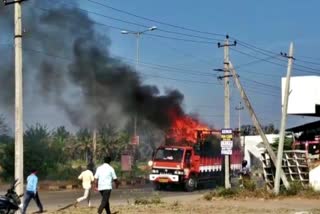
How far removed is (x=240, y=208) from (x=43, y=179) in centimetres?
2369

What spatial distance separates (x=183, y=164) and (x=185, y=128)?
4693 millimetres

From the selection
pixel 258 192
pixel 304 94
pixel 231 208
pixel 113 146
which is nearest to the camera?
pixel 231 208

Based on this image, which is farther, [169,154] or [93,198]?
[169,154]

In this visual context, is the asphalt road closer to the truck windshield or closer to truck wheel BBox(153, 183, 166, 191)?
truck wheel BBox(153, 183, 166, 191)

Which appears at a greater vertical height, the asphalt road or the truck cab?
the truck cab

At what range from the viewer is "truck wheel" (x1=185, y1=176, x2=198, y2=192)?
32.5 m

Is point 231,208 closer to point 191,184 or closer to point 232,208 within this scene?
point 232,208

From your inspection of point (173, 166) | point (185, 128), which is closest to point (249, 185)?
point (173, 166)

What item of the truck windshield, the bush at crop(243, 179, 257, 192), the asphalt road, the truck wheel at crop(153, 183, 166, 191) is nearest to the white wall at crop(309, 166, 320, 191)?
the bush at crop(243, 179, 257, 192)

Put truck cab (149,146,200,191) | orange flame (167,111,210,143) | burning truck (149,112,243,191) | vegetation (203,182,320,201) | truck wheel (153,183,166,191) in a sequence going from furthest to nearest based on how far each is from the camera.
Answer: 1. orange flame (167,111,210,143)
2. truck wheel (153,183,166,191)
3. burning truck (149,112,243,191)
4. truck cab (149,146,200,191)
5. vegetation (203,182,320,201)

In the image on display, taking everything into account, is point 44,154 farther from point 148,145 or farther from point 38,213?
point 38,213

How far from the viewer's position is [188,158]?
32594 mm

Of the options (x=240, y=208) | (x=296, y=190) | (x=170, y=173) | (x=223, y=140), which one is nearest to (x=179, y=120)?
(x=170, y=173)

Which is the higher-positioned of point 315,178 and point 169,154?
point 169,154
